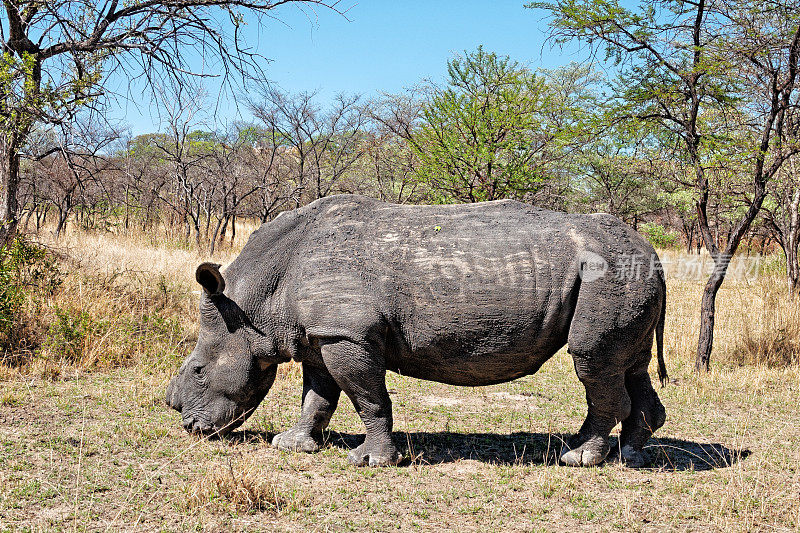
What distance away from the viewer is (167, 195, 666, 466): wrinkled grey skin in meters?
5.30

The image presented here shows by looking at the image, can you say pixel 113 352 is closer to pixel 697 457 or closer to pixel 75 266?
pixel 75 266

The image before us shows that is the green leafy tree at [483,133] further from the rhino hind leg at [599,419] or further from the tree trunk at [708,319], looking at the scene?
the rhino hind leg at [599,419]

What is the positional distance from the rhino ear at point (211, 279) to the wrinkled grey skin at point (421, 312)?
0.01m

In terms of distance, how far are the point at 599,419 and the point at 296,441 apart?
8.25 ft

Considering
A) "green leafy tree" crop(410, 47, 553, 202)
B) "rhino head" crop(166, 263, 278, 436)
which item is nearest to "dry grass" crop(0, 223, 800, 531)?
"rhino head" crop(166, 263, 278, 436)

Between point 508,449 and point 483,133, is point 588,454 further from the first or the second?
point 483,133

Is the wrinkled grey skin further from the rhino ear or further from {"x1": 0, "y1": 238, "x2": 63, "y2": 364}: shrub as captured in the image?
{"x1": 0, "y1": 238, "x2": 63, "y2": 364}: shrub

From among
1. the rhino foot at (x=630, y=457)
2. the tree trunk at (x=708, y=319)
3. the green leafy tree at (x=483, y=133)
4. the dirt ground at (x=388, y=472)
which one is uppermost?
the green leafy tree at (x=483, y=133)

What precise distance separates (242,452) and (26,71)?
150 inches

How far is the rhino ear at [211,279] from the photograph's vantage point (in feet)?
18.6

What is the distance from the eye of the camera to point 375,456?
553 centimetres

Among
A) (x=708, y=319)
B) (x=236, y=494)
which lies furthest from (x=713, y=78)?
(x=236, y=494)

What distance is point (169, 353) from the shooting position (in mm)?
8758

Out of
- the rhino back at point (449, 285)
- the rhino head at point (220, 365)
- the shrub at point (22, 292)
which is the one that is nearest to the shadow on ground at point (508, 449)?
the rhino head at point (220, 365)
